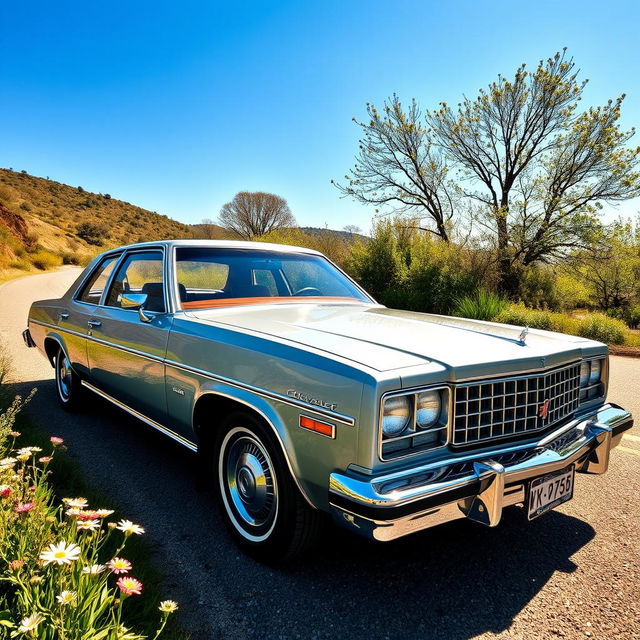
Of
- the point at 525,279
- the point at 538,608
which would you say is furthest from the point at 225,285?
the point at 525,279

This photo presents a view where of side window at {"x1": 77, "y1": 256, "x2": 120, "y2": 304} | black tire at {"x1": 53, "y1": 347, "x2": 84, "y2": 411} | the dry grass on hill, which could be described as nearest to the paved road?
black tire at {"x1": 53, "y1": 347, "x2": 84, "y2": 411}

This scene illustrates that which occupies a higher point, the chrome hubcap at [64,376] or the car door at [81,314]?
the car door at [81,314]

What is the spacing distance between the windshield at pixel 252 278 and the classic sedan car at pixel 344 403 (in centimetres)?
2

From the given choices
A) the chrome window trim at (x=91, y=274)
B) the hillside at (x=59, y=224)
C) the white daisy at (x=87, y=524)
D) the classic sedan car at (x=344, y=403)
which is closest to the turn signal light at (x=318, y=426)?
the classic sedan car at (x=344, y=403)

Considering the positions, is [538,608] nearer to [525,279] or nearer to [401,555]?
[401,555]

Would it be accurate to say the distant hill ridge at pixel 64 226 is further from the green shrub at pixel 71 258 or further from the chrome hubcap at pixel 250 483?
the chrome hubcap at pixel 250 483

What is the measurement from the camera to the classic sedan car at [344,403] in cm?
181

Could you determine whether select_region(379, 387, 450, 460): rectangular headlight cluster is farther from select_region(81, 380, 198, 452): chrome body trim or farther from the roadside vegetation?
select_region(81, 380, 198, 452): chrome body trim

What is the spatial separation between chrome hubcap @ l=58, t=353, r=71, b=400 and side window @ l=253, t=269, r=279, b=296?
7.58 ft

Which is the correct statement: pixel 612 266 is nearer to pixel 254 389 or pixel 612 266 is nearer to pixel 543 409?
pixel 543 409

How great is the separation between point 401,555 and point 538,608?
651 mm

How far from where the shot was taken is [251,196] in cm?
4462

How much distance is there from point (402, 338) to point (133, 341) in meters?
1.91

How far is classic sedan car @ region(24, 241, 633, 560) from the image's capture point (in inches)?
71.2
